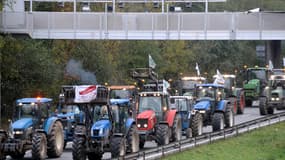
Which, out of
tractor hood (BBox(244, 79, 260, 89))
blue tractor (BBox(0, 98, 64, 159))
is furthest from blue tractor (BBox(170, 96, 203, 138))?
tractor hood (BBox(244, 79, 260, 89))

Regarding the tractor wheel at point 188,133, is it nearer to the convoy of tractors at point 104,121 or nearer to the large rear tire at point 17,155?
the convoy of tractors at point 104,121

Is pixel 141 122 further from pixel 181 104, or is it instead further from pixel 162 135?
pixel 181 104

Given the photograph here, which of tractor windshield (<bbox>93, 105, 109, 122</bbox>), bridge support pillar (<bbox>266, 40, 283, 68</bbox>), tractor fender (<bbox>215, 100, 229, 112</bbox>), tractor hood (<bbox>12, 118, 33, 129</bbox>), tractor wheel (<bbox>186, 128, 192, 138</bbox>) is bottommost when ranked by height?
tractor wheel (<bbox>186, 128, 192, 138</bbox>)

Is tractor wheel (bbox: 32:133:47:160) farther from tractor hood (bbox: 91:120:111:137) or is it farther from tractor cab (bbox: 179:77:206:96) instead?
tractor cab (bbox: 179:77:206:96)

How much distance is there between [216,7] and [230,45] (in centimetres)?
726

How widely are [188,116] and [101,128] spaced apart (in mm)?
10512

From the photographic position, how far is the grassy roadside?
33688 mm

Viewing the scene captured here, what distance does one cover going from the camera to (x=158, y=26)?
5728 centimetres

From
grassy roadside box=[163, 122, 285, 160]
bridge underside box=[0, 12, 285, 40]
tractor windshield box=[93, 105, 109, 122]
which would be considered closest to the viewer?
tractor windshield box=[93, 105, 109, 122]

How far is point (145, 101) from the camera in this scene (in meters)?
35.6

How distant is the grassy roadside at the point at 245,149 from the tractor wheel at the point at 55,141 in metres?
4.46

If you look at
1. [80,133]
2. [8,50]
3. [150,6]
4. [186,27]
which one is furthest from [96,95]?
[150,6]

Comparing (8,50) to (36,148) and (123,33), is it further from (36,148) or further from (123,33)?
(36,148)

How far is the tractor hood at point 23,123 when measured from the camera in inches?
1217
